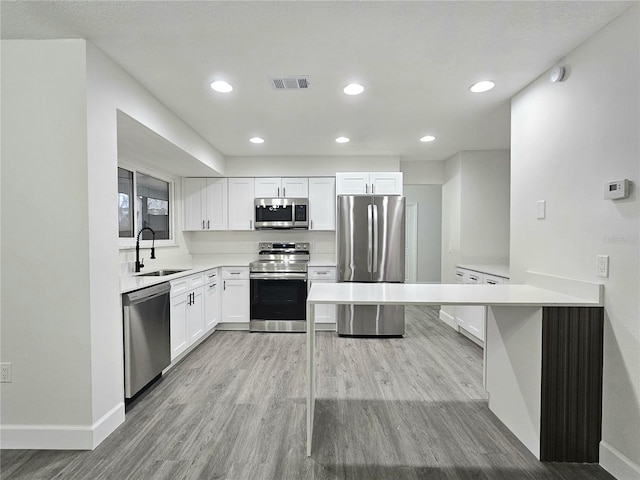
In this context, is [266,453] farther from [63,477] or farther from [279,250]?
[279,250]

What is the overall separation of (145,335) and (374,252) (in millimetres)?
2692

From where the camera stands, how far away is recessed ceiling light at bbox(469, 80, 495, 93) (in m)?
2.42

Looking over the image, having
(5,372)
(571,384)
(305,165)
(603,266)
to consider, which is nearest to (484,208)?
(305,165)

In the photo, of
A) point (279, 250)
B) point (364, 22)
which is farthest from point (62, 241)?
point (279, 250)

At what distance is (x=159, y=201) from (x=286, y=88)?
8.80 ft

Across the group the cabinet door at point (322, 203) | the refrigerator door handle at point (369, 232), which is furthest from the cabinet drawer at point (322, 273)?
the cabinet door at point (322, 203)

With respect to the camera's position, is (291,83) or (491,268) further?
(491,268)

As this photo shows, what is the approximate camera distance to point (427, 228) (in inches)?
315

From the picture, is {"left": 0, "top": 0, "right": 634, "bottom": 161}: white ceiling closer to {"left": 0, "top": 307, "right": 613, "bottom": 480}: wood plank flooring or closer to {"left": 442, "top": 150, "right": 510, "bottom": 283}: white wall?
{"left": 442, "top": 150, "right": 510, "bottom": 283}: white wall

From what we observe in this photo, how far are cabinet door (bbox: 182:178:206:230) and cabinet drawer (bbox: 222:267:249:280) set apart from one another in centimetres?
87

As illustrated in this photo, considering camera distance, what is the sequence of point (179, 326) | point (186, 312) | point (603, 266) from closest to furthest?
point (603, 266) < point (179, 326) < point (186, 312)

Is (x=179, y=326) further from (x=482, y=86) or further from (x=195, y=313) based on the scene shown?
(x=482, y=86)

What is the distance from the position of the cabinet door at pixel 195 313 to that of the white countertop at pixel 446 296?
1789mm

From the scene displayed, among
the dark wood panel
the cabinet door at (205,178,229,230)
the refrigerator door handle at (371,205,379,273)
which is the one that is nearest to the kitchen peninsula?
the dark wood panel
